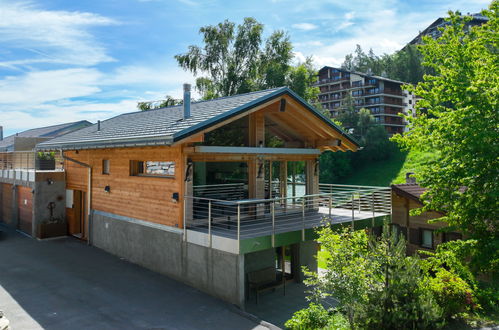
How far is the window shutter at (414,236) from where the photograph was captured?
16.5 m

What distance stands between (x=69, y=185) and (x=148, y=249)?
7686 mm

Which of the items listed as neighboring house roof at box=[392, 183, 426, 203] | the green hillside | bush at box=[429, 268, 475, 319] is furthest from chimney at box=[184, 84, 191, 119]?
the green hillside

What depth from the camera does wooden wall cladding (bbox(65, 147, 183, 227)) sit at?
43.1 feet

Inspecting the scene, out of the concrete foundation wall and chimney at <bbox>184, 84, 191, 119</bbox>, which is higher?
chimney at <bbox>184, 84, 191, 119</bbox>

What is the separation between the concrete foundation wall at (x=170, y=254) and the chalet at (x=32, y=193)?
318 centimetres

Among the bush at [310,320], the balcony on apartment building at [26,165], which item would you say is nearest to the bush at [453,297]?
the bush at [310,320]

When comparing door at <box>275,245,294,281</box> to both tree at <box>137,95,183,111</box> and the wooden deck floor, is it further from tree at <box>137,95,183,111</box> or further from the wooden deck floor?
tree at <box>137,95,183,111</box>

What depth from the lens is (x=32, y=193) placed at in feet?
63.1

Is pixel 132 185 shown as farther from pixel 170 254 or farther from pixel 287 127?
pixel 287 127

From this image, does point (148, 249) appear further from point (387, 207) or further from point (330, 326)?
point (387, 207)

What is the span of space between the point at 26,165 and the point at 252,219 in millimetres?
15418

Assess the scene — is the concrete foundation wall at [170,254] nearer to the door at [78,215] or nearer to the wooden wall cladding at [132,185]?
the wooden wall cladding at [132,185]

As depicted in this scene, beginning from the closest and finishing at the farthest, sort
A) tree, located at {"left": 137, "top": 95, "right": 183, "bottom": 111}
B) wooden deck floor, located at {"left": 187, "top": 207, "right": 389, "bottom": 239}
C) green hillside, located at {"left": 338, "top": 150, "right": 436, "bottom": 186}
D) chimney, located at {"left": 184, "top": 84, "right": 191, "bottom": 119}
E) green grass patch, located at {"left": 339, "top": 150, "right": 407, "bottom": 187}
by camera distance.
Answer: wooden deck floor, located at {"left": 187, "top": 207, "right": 389, "bottom": 239}
chimney, located at {"left": 184, "top": 84, "right": 191, "bottom": 119}
tree, located at {"left": 137, "top": 95, "right": 183, "bottom": 111}
green hillside, located at {"left": 338, "top": 150, "right": 436, "bottom": 186}
green grass patch, located at {"left": 339, "top": 150, "right": 407, "bottom": 187}

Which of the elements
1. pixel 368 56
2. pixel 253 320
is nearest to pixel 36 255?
pixel 253 320
